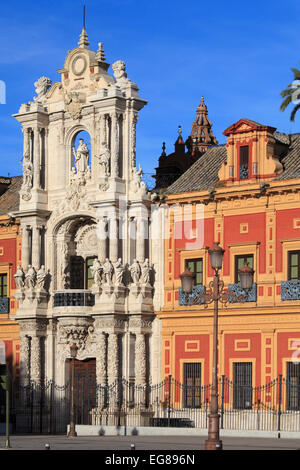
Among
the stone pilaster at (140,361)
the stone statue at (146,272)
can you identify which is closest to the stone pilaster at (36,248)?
the stone statue at (146,272)

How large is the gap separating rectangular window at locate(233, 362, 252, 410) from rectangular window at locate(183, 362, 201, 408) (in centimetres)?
181

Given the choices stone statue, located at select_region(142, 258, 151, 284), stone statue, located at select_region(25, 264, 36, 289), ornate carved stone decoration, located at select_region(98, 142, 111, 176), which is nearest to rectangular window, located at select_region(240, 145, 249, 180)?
stone statue, located at select_region(142, 258, 151, 284)

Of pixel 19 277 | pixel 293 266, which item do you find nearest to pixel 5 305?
pixel 19 277

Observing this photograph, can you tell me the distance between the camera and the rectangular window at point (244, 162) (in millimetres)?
50625

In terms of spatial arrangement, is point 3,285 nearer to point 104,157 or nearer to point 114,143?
point 104,157

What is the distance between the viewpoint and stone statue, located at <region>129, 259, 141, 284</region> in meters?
52.3

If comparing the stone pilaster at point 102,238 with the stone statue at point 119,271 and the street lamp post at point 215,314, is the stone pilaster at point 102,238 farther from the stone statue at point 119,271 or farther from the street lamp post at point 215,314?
the street lamp post at point 215,314

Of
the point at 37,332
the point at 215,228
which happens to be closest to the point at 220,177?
the point at 215,228

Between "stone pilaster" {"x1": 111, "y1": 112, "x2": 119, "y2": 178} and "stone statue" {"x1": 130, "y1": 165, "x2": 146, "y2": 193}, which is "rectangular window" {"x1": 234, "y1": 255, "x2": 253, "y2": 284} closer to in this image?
"stone statue" {"x1": 130, "y1": 165, "x2": 146, "y2": 193}

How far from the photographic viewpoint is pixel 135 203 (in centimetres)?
5309

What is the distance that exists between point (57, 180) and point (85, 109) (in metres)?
3.51
